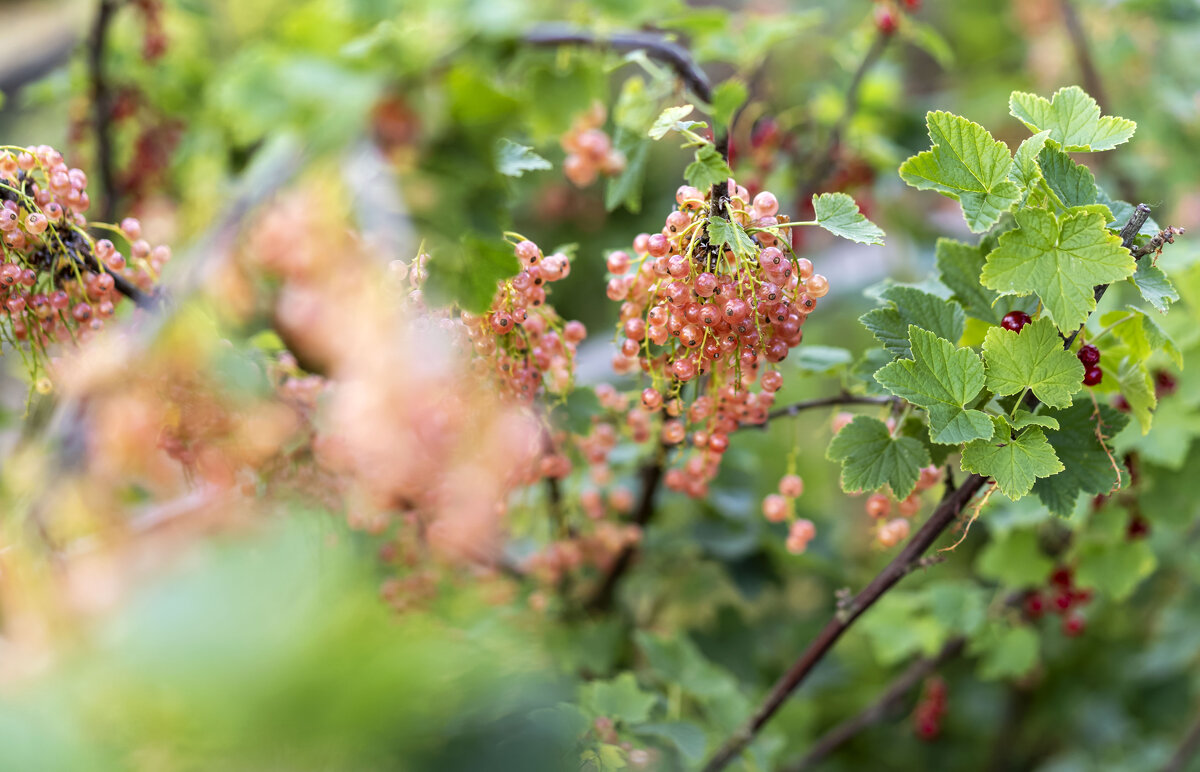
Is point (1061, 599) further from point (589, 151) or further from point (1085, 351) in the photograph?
point (589, 151)

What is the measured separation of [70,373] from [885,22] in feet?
2.49

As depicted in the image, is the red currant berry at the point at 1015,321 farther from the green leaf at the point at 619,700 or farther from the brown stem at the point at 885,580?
the green leaf at the point at 619,700

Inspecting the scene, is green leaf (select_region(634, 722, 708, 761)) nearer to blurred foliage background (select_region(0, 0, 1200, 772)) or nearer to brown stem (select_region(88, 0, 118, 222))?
blurred foliage background (select_region(0, 0, 1200, 772))

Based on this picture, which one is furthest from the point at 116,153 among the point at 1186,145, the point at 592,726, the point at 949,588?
the point at 1186,145

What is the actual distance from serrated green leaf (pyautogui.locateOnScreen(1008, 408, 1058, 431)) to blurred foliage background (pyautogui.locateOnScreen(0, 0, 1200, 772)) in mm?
137

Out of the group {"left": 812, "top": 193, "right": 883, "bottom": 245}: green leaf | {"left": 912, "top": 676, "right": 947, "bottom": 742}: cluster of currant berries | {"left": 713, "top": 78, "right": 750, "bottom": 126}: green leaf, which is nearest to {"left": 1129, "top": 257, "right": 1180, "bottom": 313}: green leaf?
{"left": 812, "top": 193, "right": 883, "bottom": 245}: green leaf

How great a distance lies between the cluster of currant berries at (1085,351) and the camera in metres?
0.42

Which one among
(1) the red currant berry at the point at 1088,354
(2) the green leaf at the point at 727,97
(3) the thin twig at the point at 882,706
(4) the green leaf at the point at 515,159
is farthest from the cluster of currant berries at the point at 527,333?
(3) the thin twig at the point at 882,706

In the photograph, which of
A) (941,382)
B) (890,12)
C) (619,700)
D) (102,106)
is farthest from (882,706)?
(102,106)

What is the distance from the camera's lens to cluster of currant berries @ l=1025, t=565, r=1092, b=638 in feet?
2.22

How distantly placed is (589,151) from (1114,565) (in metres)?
0.50

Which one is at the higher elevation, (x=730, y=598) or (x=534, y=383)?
(x=534, y=383)

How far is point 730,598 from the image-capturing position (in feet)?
2.88

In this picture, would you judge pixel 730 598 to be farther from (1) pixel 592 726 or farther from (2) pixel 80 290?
(2) pixel 80 290
